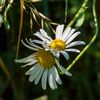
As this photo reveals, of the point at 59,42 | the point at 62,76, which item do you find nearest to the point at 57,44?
the point at 59,42

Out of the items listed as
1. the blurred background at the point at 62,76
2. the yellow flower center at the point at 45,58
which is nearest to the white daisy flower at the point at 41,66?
the yellow flower center at the point at 45,58

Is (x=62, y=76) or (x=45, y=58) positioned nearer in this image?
(x=45, y=58)

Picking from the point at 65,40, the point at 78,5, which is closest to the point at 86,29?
the point at 78,5

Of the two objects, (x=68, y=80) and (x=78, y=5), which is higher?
(x=78, y=5)

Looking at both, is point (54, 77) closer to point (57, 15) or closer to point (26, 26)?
point (26, 26)

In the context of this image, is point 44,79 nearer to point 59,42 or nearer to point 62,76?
point 59,42

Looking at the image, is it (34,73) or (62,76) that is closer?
(34,73)

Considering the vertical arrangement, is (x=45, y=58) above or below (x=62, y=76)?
above

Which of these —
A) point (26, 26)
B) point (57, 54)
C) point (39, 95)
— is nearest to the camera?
point (57, 54)

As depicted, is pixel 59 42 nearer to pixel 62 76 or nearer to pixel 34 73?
pixel 34 73
